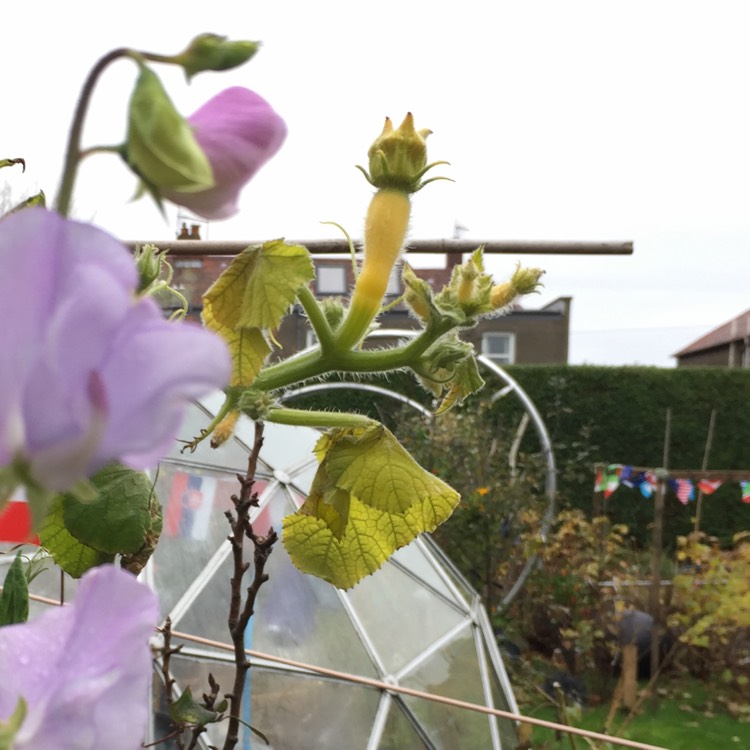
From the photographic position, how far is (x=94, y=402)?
18 centimetres

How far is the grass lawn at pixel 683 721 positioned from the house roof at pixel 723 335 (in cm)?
1574

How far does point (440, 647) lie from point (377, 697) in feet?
1.82

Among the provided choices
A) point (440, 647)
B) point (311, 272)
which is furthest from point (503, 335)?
point (311, 272)

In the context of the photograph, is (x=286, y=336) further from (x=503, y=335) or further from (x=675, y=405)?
(x=503, y=335)

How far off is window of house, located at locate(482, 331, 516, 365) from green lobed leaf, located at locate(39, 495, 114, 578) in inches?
692

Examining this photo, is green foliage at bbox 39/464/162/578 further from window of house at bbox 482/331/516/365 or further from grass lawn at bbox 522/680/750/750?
window of house at bbox 482/331/516/365

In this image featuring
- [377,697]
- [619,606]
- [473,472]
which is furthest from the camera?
[473,472]

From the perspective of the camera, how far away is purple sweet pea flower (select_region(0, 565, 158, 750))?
23 centimetres

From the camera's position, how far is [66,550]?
0.60 metres

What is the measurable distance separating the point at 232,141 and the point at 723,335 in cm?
2361

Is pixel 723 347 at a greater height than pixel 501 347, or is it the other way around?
pixel 723 347

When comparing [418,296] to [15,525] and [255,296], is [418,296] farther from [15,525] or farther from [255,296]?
[15,525]

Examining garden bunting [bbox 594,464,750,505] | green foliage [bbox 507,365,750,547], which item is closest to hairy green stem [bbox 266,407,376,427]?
garden bunting [bbox 594,464,750,505]

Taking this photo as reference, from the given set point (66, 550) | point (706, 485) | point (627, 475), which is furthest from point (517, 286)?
point (706, 485)
